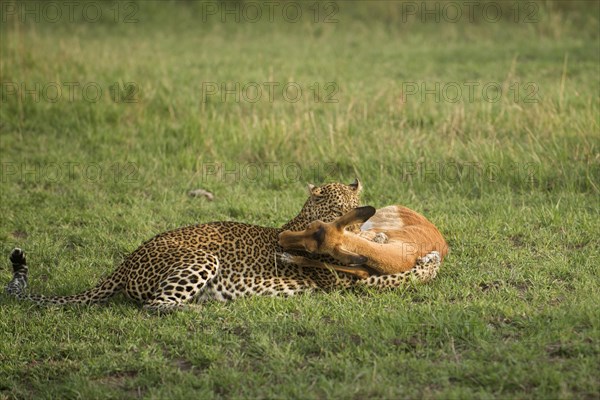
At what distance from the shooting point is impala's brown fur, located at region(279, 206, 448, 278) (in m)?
6.54

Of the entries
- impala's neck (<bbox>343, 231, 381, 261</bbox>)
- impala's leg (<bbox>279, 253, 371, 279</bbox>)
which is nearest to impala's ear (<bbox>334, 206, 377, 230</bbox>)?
impala's neck (<bbox>343, 231, 381, 261</bbox>)

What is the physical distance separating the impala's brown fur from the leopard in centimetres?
8

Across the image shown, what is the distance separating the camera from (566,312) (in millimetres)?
5895

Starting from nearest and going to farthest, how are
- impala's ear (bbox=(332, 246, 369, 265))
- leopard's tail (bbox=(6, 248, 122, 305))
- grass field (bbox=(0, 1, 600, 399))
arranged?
1. grass field (bbox=(0, 1, 600, 399))
2. impala's ear (bbox=(332, 246, 369, 265))
3. leopard's tail (bbox=(6, 248, 122, 305))

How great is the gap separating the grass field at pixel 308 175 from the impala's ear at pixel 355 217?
0.54 m

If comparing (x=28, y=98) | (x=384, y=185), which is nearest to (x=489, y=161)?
(x=384, y=185)

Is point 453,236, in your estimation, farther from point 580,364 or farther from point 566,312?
point 580,364

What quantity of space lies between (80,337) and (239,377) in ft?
4.41

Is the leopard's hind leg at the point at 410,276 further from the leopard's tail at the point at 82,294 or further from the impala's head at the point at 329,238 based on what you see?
the leopard's tail at the point at 82,294

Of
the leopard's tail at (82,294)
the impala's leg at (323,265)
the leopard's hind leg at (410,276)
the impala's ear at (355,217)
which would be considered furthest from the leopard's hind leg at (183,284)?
the leopard's hind leg at (410,276)

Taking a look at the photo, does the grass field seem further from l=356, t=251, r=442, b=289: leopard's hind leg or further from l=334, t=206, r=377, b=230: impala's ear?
l=334, t=206, r=377, b=230: impala's ear

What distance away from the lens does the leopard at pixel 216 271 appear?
651 cm

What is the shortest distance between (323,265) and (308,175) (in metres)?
3.40

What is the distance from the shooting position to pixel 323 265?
6.73 meters
